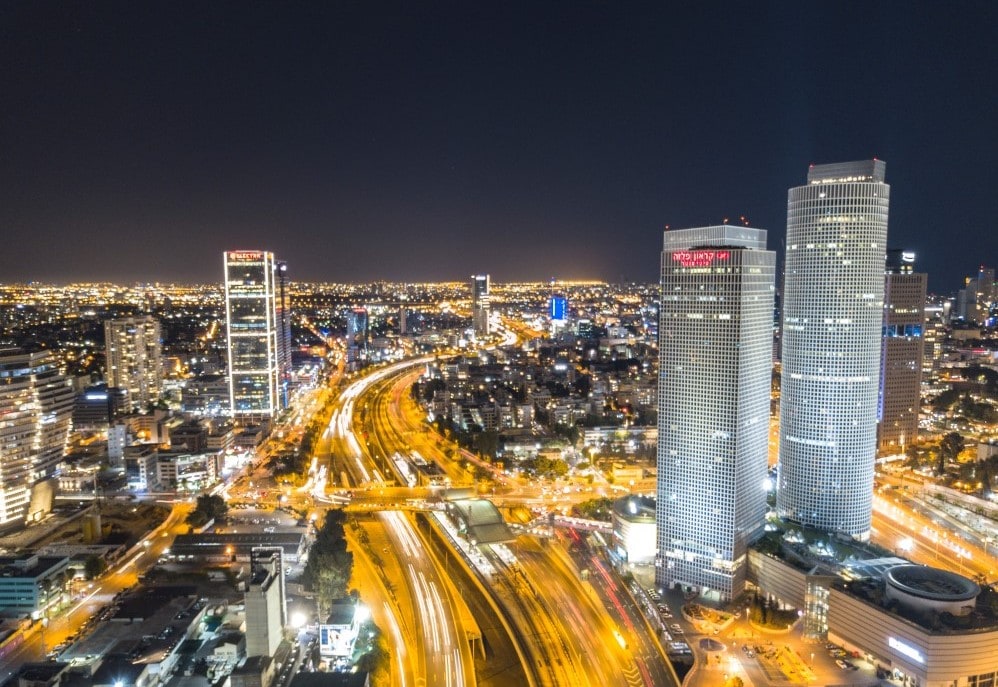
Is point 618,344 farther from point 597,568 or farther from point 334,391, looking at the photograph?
point 597,568

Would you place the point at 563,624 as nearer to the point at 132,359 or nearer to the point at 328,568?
the point at 328,568

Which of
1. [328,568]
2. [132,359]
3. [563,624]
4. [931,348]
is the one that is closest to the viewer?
[563,624]

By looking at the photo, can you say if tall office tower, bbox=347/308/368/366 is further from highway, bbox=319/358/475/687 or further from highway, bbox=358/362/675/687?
highway, bbox=358/362/675/687

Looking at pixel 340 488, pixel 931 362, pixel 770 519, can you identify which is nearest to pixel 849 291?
pixel 770 519

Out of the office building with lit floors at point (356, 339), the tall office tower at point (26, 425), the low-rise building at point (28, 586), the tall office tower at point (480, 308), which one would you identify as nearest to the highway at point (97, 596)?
the low-rise building at point (28, 586)

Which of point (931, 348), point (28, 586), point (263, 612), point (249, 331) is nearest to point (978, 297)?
point (931, 348)

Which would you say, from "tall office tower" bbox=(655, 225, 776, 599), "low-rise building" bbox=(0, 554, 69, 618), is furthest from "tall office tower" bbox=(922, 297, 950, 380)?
"low-rise building" bbox=(0, 554, 69, 618)

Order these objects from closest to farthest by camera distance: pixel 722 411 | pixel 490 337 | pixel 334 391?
pixel 722 411 → pixel 334 391 → pixel 490 337
